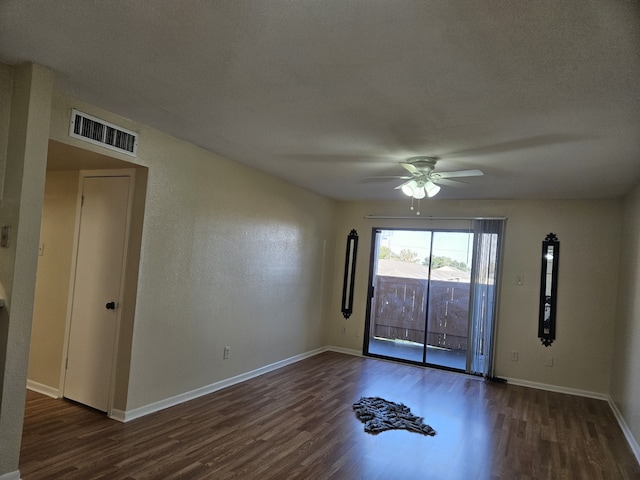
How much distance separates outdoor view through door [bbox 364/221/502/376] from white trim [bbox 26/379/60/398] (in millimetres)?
4189

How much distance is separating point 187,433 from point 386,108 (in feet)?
9.48

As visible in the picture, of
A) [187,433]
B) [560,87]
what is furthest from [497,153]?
[187,433]

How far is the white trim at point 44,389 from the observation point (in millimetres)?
3918

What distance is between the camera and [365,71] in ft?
7.11

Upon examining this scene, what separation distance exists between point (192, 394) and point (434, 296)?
371cm

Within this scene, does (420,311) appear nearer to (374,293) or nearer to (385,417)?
(374,293)

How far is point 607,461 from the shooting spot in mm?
3338

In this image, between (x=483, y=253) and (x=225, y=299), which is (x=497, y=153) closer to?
(x=483, y=253)

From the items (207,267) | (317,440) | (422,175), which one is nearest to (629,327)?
(422,175)

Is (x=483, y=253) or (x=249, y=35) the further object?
(x=483, y=253)

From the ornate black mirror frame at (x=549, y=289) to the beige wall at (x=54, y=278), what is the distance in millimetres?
5560

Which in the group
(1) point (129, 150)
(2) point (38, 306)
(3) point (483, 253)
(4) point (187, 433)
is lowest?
(4) point (187, 433)

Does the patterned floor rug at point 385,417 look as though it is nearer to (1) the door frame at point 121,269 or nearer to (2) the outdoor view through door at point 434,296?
(2) the outdoor view through door at point 434,296

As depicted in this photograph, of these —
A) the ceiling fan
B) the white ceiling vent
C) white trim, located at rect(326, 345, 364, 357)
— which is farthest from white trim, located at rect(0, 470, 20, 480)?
white trim, located at rect(326, 345, 364, 357)
